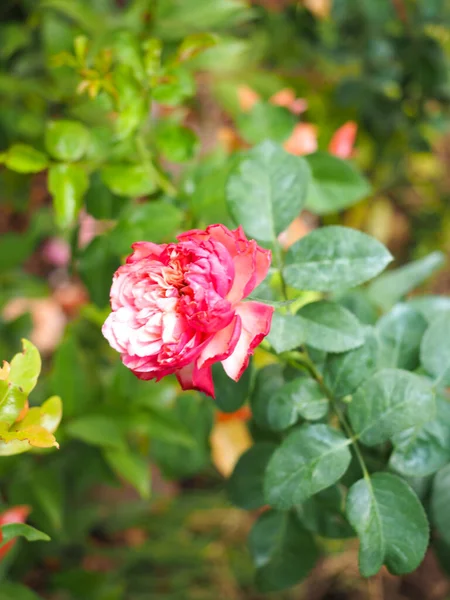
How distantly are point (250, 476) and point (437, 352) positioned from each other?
0.23 metres

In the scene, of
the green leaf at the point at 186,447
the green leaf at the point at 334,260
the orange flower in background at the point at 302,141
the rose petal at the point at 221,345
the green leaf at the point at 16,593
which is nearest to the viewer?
the rose petal at the point at 221,345

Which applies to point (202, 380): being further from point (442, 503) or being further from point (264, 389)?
point (442, 503)

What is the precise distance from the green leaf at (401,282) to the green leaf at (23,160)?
0.46 meters

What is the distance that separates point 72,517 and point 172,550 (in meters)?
0.24

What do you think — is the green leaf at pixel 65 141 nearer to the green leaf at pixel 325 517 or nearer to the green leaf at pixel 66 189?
the green leaf at pixel 66 189

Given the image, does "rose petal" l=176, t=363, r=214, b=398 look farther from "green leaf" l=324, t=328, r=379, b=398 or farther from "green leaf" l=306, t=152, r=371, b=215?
"green leaf" l=306, t=152, r=371, b=215

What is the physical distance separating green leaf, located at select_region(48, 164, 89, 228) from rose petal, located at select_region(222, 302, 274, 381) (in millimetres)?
279

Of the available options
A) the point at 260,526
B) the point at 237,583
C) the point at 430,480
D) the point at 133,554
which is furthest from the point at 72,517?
the point at 430,480

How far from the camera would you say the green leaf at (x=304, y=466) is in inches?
18.9

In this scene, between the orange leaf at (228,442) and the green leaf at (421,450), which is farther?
the orange leaf at (228,442)

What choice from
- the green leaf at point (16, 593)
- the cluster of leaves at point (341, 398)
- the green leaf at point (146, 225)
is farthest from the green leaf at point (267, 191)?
the green leaf at point (16, 593)

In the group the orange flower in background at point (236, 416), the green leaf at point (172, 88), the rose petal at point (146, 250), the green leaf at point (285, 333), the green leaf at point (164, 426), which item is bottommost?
the orange flower in background at point (236, 416)

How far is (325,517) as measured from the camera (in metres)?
0.60

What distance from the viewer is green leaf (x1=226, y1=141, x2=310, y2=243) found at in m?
0.55
